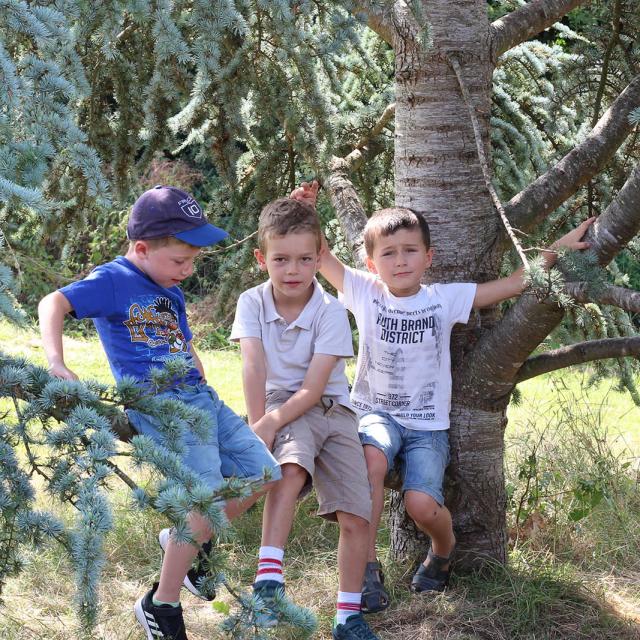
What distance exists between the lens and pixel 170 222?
9.43ft

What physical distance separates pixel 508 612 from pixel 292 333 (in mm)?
1223

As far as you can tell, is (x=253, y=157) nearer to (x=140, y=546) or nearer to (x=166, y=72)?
(x=166, y=72)

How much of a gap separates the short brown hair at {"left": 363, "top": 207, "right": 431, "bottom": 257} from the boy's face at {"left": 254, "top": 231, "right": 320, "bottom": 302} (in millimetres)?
248

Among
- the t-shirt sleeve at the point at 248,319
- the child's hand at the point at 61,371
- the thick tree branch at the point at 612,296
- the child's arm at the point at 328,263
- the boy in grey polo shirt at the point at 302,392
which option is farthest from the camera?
the child's arm at the point at 328,263

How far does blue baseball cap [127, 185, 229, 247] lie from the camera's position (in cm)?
288

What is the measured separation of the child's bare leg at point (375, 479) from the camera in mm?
3039

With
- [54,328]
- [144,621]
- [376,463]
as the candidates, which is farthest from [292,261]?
[144,621]

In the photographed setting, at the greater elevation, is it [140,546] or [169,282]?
[169,282]

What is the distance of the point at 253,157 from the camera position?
156 inches

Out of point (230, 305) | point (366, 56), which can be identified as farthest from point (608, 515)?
point (366, 56)

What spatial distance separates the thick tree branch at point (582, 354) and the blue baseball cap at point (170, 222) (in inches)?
47.3

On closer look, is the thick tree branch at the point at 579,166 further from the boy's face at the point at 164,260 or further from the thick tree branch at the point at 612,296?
the boy's face at the point at 164,260

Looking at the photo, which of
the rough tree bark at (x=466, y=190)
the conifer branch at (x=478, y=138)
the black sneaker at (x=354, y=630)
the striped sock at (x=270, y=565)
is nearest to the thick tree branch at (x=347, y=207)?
the rough tree bark at (x=466, y=190)

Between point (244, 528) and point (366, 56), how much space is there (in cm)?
228
